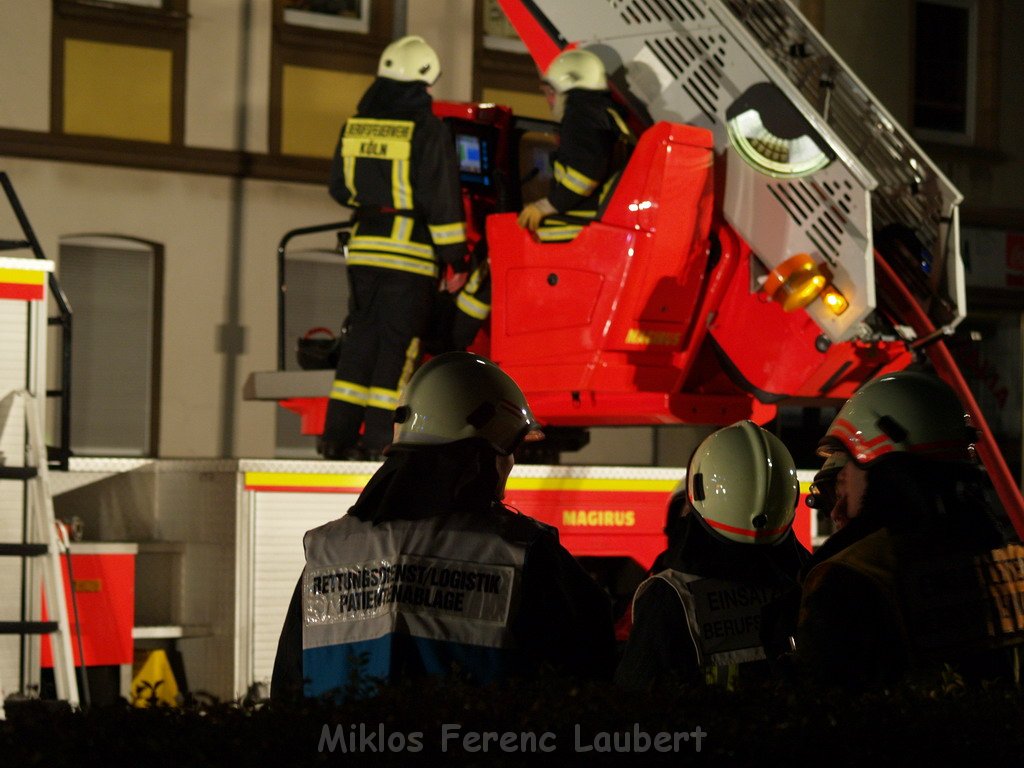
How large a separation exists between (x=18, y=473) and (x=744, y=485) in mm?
3246

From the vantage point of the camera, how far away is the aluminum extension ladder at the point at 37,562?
18.4ft

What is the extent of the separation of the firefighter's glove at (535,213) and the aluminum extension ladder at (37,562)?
209 cm

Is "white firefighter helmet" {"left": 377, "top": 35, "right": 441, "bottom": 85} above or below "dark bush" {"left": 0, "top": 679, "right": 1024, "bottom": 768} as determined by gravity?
above

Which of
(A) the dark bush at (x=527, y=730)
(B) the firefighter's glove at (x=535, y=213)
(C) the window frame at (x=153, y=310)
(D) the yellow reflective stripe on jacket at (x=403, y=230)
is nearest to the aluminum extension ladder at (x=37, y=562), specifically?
(D) the yellow reflective stripe on jacket at (x=403, y=230)

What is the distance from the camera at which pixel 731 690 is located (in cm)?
263

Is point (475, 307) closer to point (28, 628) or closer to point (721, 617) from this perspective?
point (28, 628)

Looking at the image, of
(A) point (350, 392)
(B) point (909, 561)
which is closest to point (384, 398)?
(A) point (350, 392)

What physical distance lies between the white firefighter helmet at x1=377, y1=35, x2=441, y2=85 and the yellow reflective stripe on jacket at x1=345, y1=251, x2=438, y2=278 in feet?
2.57

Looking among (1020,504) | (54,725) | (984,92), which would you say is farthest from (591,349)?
(984,92)

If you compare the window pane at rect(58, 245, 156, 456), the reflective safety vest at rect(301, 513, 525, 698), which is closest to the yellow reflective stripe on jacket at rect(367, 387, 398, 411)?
the reflective safety vest at rect(301, 513, 525, 698)

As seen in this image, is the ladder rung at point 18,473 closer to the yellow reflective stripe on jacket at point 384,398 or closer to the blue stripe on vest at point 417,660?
the yellow reflective stripe on jacket at point 384,398

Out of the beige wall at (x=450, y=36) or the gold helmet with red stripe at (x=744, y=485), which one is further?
the beige wall at (x=450, y=36)

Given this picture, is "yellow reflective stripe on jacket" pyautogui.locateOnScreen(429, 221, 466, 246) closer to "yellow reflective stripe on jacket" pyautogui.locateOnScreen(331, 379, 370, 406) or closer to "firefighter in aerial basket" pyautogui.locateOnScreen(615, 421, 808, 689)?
"yellow reflective stripe on jacket" pyautogui.locateOnScreen(331, 379, 370, 406)

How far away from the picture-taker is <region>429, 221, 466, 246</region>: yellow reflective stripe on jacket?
21.9 feet
